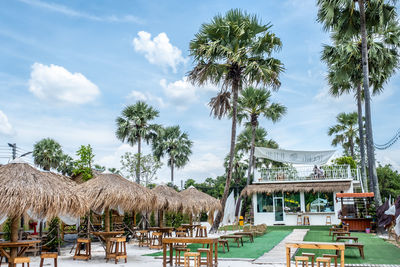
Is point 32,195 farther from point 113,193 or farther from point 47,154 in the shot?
point 47,154

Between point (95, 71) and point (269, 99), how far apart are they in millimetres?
14314

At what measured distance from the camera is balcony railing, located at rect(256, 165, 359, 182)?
25.6 m

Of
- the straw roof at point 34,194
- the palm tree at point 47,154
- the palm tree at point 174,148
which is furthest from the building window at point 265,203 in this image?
the straw roof at point 34,194

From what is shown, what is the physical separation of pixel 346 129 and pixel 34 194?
3011 cm

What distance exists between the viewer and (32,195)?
308 inches

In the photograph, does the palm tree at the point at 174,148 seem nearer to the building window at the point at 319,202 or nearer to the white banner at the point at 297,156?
the white banner at the point at 297,156

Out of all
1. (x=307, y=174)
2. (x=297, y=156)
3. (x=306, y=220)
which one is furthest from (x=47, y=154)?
(x=306, y=220)

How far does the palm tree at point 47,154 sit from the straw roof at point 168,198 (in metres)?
18.1

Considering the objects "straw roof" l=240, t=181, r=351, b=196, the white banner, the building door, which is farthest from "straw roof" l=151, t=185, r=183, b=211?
the white banner

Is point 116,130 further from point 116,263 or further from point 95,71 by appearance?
point 116,263

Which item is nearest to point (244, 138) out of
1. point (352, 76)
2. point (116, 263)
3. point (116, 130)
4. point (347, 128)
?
point (347, 128)

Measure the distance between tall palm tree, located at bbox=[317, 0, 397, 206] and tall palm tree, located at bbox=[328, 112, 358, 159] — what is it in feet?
49.7

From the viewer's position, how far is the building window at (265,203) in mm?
26500

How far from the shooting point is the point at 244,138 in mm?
34406
